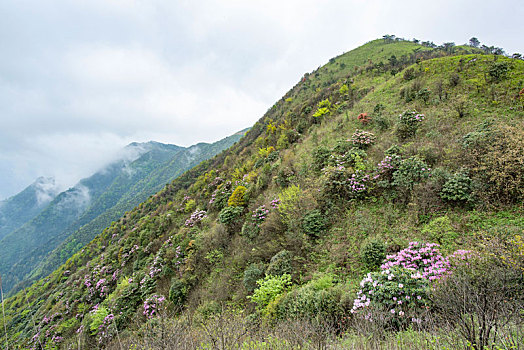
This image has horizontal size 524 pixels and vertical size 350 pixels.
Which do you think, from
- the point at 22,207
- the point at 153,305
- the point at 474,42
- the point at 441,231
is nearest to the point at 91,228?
the point at 153,305

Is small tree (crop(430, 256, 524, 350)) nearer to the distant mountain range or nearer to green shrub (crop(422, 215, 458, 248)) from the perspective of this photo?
green shrub (crop(422, 215, 458, 248))

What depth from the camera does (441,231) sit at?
19.3 feet

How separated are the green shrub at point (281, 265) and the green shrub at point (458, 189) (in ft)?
18.3

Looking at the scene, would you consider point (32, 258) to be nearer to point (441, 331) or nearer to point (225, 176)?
point (225, 176)

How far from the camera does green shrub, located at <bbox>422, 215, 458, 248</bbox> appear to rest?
5.61 metres

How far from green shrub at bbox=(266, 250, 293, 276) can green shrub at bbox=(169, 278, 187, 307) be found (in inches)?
227

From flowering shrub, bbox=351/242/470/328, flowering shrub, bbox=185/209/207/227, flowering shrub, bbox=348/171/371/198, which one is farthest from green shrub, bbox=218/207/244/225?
flowering shrub, bbox=351/242/470/328

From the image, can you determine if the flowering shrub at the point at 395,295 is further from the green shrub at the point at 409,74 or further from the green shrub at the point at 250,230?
the green shrub at the point at 409,74

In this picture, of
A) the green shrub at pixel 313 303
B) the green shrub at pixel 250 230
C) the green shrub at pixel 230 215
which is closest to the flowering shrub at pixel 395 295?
the green shrub at pixel 313 303

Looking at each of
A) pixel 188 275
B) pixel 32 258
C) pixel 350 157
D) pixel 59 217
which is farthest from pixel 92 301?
pixel 59 217

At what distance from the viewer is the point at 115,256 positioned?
2189 cm

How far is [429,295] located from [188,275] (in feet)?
A: 36.4

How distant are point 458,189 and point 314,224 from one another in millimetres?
4725

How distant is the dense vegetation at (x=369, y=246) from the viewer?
11.0 ft
